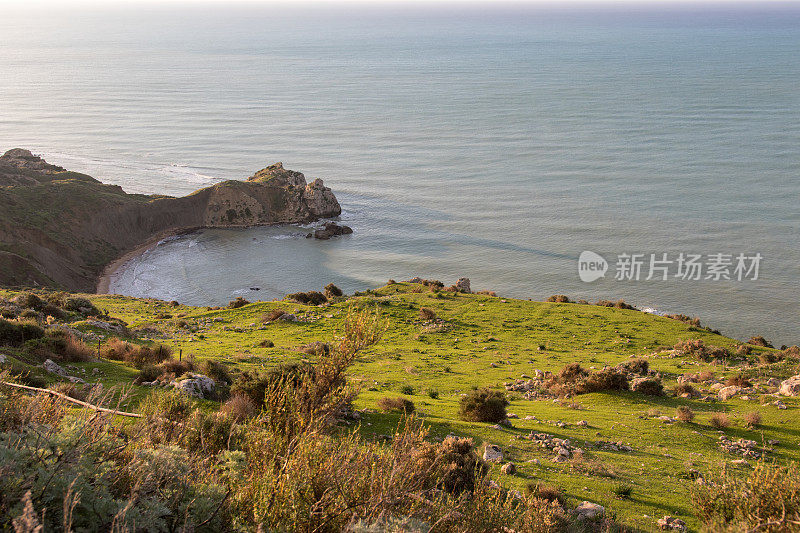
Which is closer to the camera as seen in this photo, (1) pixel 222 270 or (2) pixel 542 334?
(2) pixel 542 334

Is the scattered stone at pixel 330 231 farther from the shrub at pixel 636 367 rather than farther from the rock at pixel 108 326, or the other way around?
the shrub at pixel 636 367

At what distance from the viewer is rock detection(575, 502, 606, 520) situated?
41.3 ft

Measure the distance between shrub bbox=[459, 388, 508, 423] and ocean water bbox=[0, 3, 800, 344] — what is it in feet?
130

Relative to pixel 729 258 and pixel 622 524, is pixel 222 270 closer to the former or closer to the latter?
pixel 729 258

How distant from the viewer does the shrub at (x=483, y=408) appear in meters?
19.5

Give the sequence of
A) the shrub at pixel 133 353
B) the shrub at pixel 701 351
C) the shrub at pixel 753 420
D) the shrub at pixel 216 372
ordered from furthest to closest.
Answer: the shrub at pixel 701 351 → the shrub at pixel 133 353 → the shrub at pixel 216 372 → the shrub at pixel 753 420

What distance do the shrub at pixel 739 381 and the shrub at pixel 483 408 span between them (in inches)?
469

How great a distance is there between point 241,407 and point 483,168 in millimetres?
90164

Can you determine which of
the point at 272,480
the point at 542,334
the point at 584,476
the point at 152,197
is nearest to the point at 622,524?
the point at 584,476

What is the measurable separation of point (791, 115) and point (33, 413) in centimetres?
14555

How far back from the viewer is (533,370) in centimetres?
3002

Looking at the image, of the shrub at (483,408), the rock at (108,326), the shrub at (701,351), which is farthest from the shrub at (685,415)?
the rock at (108,326)

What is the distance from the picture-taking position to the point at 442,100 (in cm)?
15650

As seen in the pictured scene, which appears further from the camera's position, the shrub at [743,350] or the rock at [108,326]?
the shrub at [743,350]
